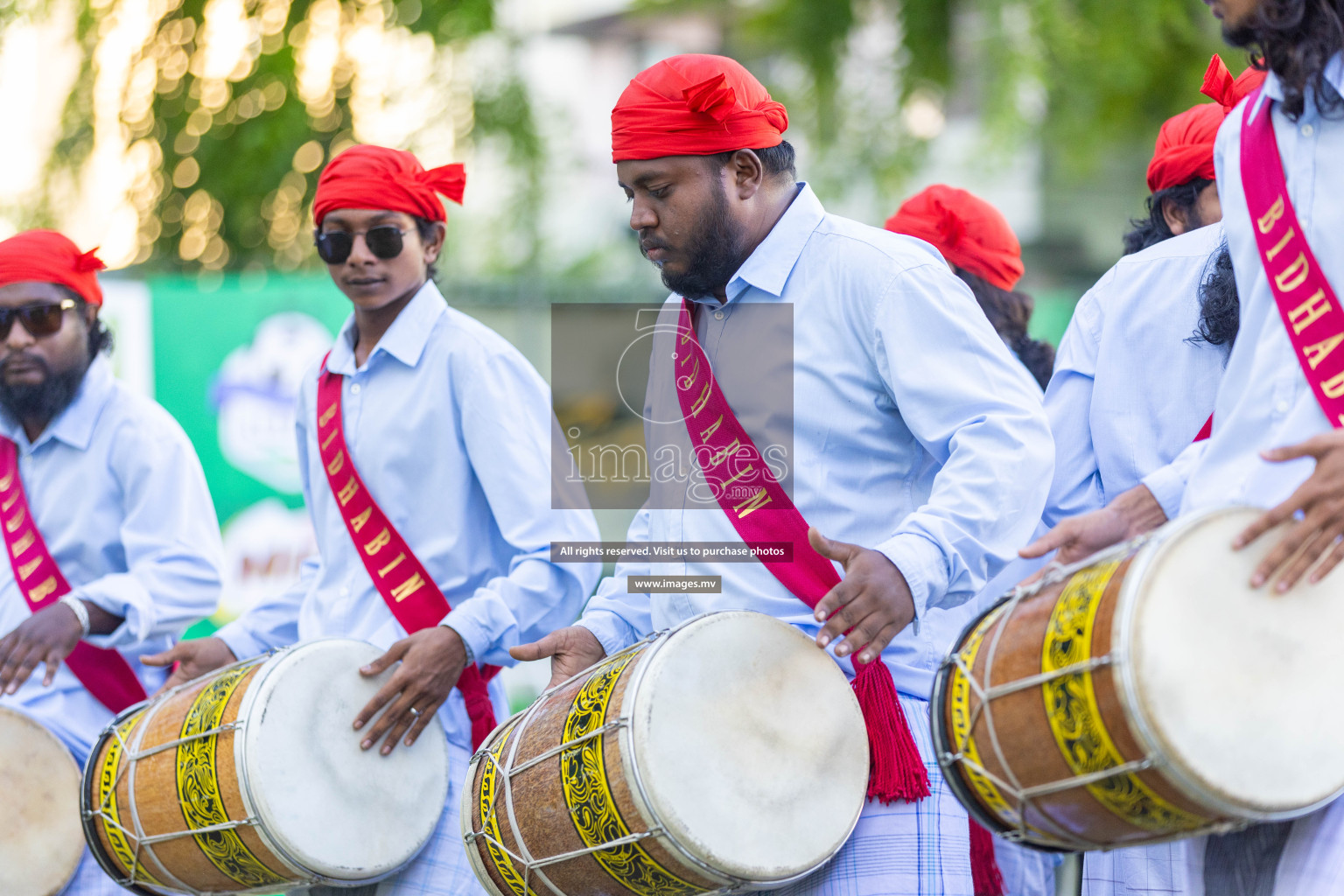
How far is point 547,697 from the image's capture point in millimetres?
2898

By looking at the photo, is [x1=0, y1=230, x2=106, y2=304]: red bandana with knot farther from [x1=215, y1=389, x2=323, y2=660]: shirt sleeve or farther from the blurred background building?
the blurred background building

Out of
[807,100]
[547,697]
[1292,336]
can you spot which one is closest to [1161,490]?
[1292,336]

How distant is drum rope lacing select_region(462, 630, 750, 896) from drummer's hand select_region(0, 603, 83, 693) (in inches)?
60.8

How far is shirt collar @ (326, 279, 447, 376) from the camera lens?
12.3 ft

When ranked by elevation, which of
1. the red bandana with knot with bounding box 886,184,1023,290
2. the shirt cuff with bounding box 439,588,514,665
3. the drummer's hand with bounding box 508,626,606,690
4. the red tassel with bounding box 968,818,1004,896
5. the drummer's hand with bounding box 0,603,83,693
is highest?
the red bandana with knot with bounding box 886,184,1023,290

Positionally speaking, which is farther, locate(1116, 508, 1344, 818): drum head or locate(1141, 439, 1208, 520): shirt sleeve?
locate(1141, 439, 1208, 520): shirt sleeve

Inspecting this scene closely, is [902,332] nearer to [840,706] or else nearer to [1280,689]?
A: [840,706]

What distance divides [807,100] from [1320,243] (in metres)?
10.2

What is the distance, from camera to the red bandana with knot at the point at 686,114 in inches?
113

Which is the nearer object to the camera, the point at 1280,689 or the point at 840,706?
the point at 1280,689

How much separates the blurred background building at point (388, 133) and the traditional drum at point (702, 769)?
4126 millimetres

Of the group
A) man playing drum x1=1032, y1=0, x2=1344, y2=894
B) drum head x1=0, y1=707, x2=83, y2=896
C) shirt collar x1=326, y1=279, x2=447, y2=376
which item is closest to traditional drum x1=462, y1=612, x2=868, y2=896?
man playing drum x1=1032, y1=0, x2=1344, y2=894

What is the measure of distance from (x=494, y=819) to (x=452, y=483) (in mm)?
1063

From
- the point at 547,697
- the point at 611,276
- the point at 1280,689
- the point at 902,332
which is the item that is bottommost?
the point at 611,276
